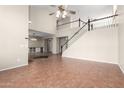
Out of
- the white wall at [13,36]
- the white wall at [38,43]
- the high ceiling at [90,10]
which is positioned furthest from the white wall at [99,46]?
the white wall at [38,43]

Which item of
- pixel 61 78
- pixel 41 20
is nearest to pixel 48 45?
pixel 41 20

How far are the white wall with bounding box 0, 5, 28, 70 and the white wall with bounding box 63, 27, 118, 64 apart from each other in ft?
13.3

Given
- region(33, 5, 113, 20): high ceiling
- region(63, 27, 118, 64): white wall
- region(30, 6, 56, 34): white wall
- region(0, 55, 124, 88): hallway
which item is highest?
region(33, 5, 113, 20): high ceiling

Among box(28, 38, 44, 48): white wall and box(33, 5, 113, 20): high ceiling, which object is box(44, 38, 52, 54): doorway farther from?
box(33, 5, 113, 20): high ceiling

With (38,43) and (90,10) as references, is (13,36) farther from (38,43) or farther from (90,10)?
(38,43)

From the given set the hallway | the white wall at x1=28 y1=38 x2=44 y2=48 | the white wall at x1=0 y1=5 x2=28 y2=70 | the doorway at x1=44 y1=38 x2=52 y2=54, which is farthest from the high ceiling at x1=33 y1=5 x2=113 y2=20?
the hallway

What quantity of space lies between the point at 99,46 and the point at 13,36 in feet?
16.0

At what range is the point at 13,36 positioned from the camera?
174 inches

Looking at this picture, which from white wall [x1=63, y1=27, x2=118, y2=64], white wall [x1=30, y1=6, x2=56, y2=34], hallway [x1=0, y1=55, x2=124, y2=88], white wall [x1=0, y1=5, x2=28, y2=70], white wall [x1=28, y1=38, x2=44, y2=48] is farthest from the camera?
white wall [x1=28, y1=38, x2=44, y2=48]

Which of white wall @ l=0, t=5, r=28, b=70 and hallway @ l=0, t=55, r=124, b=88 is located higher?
white wall @ l=0, t=5, r=28, b=70

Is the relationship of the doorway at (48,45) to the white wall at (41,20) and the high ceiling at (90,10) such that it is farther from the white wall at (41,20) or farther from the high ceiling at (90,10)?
the high ceiling at (90,10)

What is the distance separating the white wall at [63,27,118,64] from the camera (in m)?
5.82

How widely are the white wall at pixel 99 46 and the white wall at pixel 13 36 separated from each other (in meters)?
4.07

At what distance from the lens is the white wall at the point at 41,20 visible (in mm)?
8344
